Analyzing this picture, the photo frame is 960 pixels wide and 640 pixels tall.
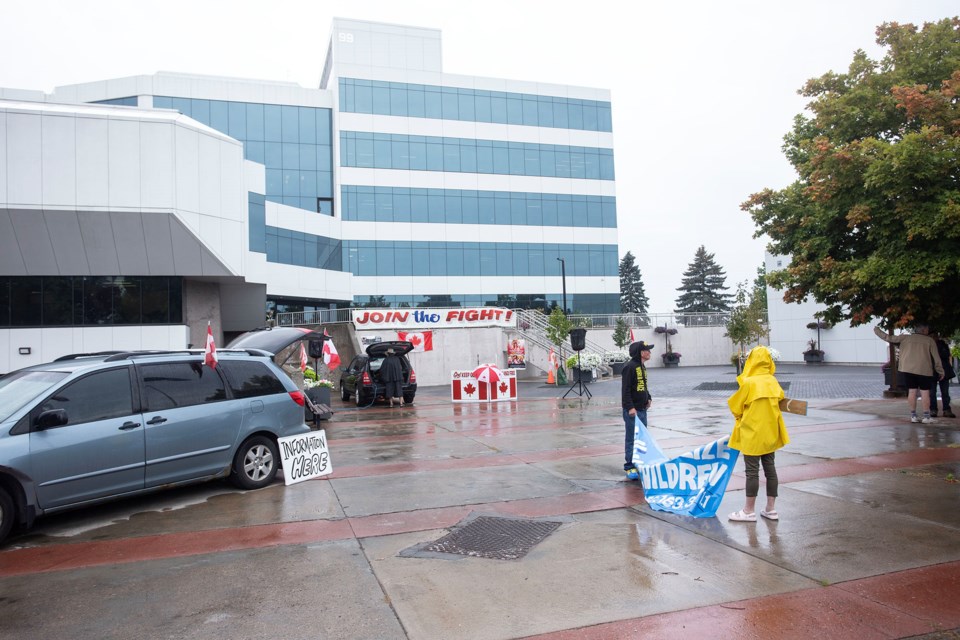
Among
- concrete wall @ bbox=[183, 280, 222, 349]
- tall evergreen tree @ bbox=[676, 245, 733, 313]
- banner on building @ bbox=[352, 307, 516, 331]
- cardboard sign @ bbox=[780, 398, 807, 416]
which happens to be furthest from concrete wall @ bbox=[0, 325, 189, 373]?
tall evergreen tree @ bbox=[676, 245, 733, 313]

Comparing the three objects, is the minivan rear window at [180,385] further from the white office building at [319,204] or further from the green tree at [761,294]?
the white office building at [319,204]

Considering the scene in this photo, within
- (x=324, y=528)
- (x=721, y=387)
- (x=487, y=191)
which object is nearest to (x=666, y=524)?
(x=324, y=528)

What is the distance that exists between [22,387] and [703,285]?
275 ft

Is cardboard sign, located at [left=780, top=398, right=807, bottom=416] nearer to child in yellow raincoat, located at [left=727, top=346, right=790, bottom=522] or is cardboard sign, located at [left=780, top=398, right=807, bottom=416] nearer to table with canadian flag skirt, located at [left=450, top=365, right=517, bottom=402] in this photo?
child in yellow raincoat, located at [left=727, top=346, right=790, bottom=522]

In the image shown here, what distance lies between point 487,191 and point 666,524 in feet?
144

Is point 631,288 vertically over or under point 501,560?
over

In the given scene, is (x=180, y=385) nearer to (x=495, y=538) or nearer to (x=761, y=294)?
(x=495, y=538)

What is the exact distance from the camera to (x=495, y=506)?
7.05 metres

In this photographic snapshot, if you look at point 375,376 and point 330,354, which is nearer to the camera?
point 330,354

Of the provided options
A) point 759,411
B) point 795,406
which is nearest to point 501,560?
point 759,411

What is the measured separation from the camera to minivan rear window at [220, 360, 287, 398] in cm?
813

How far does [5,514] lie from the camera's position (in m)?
5.78

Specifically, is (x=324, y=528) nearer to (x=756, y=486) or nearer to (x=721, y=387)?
(x=756, y=486)

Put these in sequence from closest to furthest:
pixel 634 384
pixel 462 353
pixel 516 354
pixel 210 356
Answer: pixel 210 356 → pixel 634 384 → pixel 462 353 → pixel 516 354
